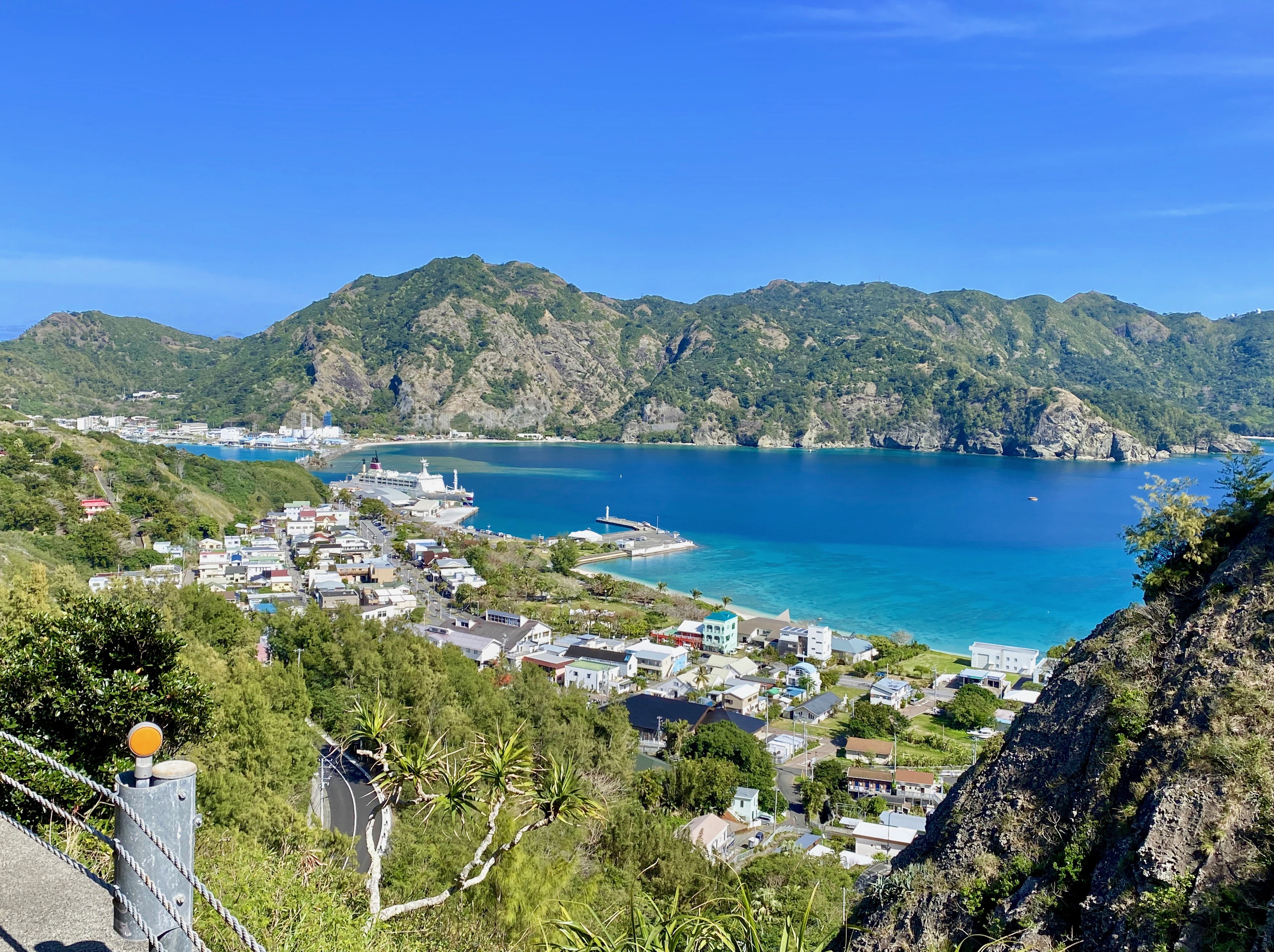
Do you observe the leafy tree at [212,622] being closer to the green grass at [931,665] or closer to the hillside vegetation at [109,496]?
the hillside vegetation at [109,496]

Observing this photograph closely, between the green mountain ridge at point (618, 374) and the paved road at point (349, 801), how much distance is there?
4117 inches

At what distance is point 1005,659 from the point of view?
24.5m

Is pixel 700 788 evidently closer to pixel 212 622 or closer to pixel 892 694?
pixel 892 694

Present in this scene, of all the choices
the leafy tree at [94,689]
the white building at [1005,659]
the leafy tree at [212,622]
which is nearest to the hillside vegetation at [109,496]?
the leafy tree at [212,622]

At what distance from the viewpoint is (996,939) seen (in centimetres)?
491

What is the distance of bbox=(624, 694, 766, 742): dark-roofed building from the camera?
18797mm

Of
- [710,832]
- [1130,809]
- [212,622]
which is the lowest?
[710,832]

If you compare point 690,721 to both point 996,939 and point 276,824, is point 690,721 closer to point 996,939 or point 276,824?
point 276,824

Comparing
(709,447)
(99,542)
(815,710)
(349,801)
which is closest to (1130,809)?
(349,801)

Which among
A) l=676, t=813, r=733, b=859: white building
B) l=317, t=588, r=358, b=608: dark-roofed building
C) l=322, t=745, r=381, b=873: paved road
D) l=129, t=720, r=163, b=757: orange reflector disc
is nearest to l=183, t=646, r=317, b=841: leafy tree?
l=322, t=745, r=381, b=873: paved road

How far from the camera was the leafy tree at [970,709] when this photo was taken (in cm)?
2006

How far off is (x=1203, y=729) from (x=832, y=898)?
6936 mm

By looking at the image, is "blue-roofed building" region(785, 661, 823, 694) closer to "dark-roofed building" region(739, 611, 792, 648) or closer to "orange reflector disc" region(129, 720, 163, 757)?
"dark-roofed building" region(739, 611, 792, 648)

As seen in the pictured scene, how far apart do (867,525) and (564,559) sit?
23434 mm
